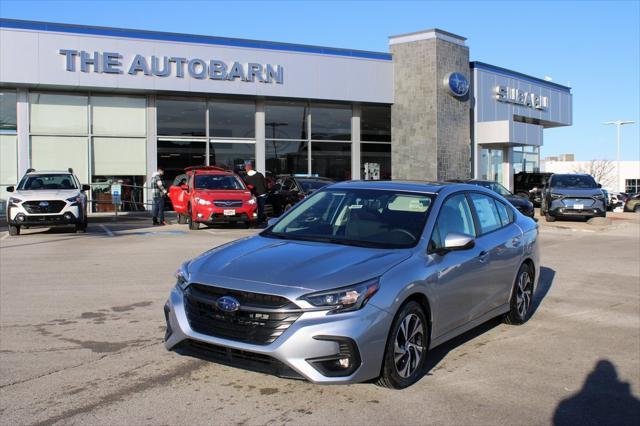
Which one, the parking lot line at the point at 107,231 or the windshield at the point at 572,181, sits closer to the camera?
the parking lot line at the point at 107,231

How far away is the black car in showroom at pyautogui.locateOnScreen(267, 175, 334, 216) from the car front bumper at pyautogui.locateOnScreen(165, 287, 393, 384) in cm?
1581

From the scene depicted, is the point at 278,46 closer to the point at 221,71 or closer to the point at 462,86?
the point at 221,71

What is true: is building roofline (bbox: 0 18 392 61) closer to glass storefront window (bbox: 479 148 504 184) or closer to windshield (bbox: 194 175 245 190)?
glass storefront window (bbox: 479 148 504 184)

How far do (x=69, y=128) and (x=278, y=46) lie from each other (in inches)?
349

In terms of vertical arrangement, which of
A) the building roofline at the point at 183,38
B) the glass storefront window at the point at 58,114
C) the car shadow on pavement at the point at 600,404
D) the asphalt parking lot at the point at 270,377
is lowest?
the car shadow on pavement at the point at 600,404

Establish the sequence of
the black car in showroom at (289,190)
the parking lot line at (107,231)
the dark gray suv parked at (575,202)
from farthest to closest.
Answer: the dark gray suv parked at (575,202), the black car in showroom at (289,190), the parking lot line at (107,231)

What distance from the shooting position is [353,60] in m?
28.1

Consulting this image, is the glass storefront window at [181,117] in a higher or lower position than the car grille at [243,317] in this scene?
higher

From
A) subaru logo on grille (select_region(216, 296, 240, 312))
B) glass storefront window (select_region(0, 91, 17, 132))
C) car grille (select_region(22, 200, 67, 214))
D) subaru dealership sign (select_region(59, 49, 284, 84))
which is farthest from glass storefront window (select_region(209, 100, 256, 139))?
subaru logo on grille (select_region(216, 296, 240, 312))

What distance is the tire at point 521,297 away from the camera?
6699mm

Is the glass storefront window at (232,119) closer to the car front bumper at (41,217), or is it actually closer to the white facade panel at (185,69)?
the white facade panel at (185,69)

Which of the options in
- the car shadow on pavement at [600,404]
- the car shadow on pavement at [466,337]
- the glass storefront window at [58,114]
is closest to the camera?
the car shadow on pavement at [600,404]

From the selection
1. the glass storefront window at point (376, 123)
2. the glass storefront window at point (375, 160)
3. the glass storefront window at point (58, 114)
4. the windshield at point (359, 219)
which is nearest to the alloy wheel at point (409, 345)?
the windshield at point (359, 219)

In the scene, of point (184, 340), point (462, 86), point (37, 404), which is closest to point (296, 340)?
point (184, 340)
